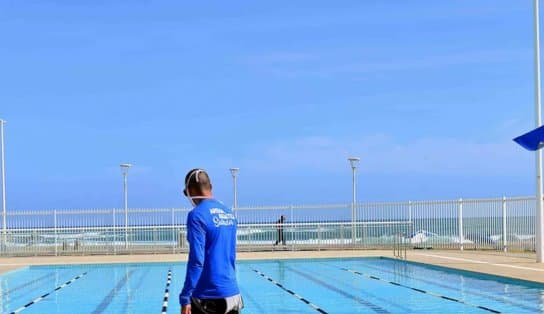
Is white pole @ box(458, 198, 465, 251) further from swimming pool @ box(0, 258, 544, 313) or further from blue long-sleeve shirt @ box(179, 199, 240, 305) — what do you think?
blue long-sleeve shirt @ box(179, 199, 240, 305)

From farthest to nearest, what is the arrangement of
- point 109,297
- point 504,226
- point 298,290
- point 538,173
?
point 504,226
point 538,173
point 298,290
point 109,297

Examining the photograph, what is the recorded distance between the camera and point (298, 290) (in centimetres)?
1487

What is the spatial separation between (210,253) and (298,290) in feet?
35.2

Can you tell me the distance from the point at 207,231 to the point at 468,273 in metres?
13.3

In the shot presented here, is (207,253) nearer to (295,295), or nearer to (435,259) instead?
(295,295)

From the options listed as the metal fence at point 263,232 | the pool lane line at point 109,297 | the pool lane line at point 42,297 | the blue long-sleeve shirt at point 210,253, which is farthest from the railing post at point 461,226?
the blue long-sleeve shirt at point 210,253

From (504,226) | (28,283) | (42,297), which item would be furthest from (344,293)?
(504,226)

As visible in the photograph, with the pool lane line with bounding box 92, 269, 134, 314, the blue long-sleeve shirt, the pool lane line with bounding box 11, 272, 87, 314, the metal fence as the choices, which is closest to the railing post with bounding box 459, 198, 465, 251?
the metal fence

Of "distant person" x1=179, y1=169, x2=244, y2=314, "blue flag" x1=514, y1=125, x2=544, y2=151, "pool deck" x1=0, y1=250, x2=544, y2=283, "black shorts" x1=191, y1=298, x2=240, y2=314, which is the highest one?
"blue flag" x1=514, y1=125, x2=544, y2=151

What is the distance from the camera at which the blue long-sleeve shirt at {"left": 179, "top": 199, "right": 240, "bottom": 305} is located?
425 centimetres

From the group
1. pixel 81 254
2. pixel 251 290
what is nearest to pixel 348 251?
pixel 81 254

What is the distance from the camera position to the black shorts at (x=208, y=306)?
4.41 metres

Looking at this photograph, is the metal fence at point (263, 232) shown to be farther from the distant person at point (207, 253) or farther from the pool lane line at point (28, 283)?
the distant person at point (207, 253)

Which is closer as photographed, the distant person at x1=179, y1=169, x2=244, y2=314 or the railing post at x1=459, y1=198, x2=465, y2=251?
the distant person at x1=179, y1=169, x2=244, y2=314
